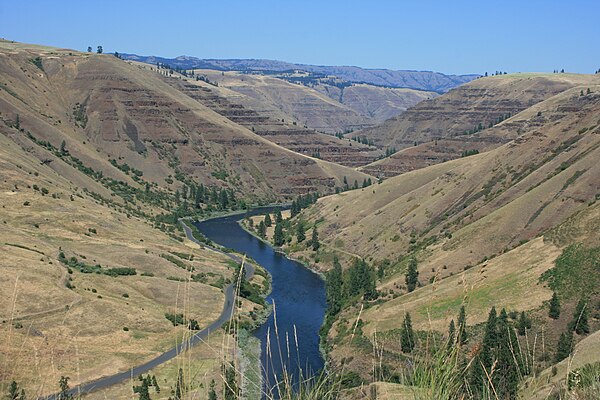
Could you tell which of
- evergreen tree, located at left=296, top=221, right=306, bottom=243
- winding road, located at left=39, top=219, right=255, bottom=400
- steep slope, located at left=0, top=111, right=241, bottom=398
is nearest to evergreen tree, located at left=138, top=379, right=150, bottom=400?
winding road, located at left=39, top=219, right=255, bottom=400

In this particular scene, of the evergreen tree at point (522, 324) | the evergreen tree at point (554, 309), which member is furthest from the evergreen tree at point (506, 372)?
the evergreen tree at point (554, 309)

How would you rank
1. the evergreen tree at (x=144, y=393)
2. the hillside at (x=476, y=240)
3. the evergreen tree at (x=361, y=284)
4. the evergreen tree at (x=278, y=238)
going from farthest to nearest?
the evergreen tree at (x=278, y=238) → the evergreen tree at (x=361, y=284) → the hillside at (x=476, y=240) → the evergreen tree at (x=144, y=393)

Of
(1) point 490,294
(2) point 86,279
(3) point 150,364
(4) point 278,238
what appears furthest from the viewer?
(4) point 278,238

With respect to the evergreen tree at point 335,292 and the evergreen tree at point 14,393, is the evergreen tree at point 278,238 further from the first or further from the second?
the evergreen tree at point 14,393

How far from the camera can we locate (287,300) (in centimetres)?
9306

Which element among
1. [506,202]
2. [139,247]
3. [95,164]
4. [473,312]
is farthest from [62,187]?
[473,312]

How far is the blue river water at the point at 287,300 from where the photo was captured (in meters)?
67.7

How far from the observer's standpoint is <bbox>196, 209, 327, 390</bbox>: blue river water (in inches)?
2667

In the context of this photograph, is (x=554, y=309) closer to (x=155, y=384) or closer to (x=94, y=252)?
(x=155, y=384)

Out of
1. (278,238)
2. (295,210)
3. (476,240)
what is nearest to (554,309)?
(476,240)

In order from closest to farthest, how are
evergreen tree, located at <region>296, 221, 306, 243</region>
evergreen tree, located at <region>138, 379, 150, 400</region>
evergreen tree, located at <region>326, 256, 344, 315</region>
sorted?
evergreen tree, located at <region>138, 379, 150, 400</region>, evergreen tree, located at <region>326, 256, 344, 315</region>, evergreen tree, located at <region>296, 221, 306, 243</region>

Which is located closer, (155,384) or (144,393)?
(144,393)

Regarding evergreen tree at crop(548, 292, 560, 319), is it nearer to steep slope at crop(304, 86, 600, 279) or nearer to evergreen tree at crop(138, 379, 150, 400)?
steep slope at crop(304, 86, 600, 279)

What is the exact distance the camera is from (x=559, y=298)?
63.8 metres
